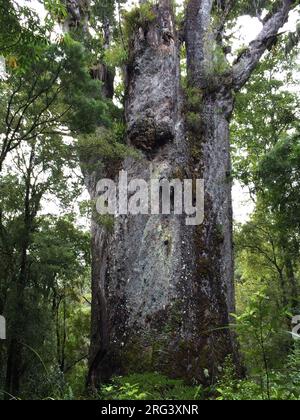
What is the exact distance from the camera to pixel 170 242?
7.14 meters

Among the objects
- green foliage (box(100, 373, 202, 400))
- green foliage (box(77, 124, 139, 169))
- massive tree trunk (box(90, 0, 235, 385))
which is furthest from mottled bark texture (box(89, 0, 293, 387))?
green foliage (box(100, 373, 202, 400))

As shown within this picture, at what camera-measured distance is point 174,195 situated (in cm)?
751

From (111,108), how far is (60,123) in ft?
5.13

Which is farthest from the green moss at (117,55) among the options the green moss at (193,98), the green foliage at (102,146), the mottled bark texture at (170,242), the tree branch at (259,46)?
the tree branch at (259,46)

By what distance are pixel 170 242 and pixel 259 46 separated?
603 cm

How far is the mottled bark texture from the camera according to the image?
6566 mm

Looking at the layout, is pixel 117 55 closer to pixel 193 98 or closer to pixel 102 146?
pixel 193 98

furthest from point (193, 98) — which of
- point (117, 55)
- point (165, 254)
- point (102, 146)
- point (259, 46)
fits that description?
point (165, 254)

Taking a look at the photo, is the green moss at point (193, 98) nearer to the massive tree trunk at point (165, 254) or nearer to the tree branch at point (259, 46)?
the massive tree trunk at point (165, 254)

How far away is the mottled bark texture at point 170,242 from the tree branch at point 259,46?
3 cm

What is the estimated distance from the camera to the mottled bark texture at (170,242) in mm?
6566

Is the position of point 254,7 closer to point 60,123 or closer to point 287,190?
point 287,190

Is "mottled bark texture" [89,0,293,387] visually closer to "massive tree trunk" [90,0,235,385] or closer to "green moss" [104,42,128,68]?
"massive tree trunk" [90,0,235,385]

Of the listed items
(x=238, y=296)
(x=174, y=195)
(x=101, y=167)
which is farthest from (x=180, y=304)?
(x=238, y=296)
